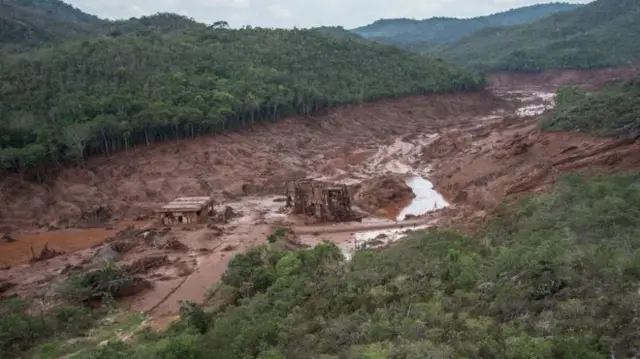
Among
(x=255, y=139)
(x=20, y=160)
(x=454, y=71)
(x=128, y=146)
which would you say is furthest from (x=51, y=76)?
(x=454, y=71)

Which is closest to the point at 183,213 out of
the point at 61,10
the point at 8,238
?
the point at 8,238

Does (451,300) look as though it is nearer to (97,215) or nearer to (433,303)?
(433,303)

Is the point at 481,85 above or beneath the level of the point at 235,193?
above

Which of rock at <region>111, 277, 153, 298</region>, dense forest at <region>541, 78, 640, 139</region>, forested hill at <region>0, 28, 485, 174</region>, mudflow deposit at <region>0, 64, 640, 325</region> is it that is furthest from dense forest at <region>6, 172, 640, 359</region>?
forested hill at <region>0, 28, 485, 174</region>

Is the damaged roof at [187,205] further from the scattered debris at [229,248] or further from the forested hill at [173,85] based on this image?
the forested hill at [173,85]

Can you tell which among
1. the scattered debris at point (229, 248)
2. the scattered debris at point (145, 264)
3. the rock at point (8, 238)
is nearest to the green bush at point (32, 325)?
the scattered debris at point (145, 264)

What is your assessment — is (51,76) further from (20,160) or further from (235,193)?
(235,193)
